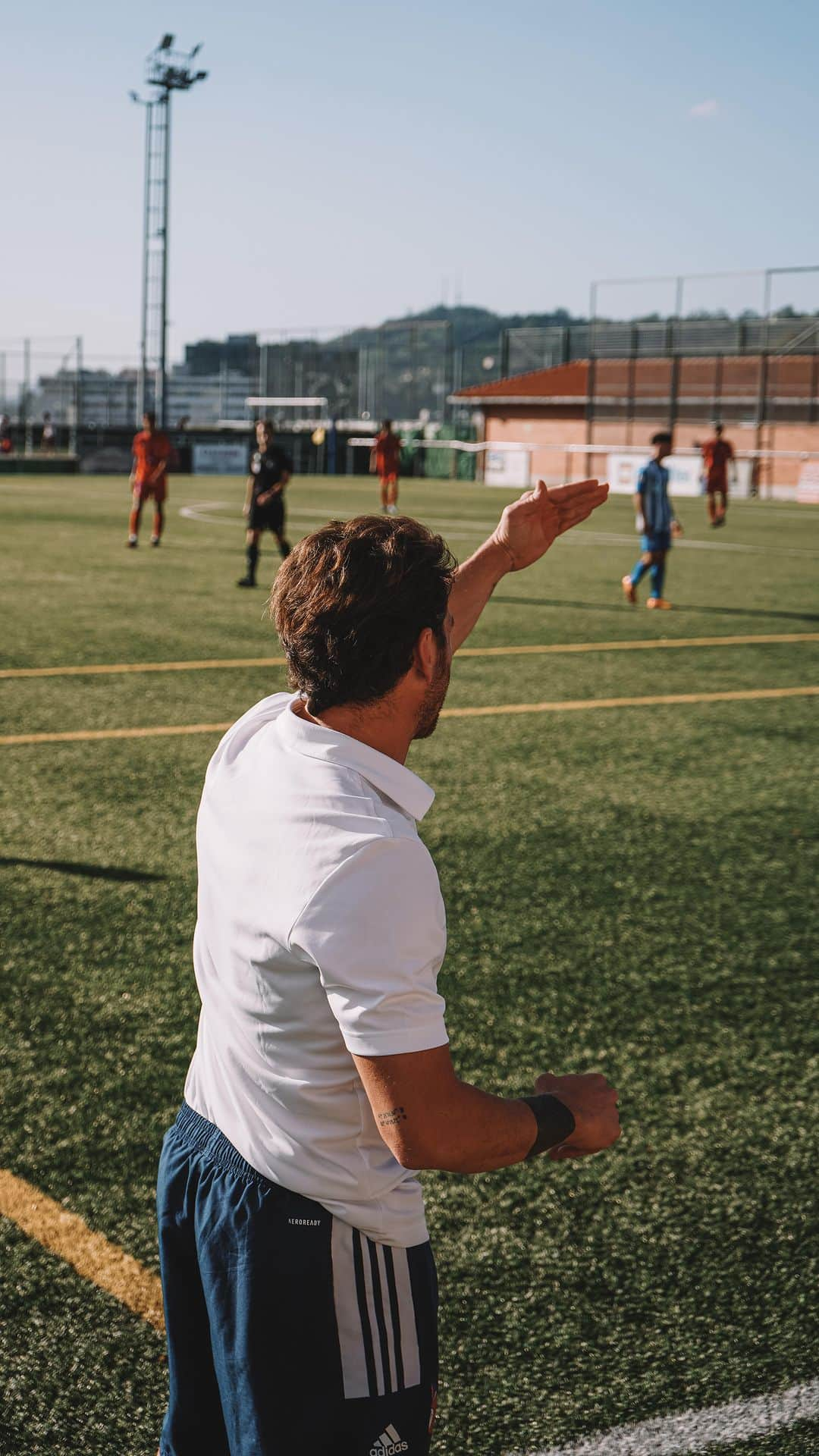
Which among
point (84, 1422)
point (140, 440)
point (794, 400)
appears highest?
point (794, 400)

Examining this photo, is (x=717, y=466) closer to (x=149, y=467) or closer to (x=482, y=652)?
(x=149, y=467)

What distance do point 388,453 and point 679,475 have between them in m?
16.7

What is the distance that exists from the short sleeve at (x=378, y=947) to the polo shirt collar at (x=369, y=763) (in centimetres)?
12

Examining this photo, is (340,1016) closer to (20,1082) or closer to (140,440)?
(20,1082)

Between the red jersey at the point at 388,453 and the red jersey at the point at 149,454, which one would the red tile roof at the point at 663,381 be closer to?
the red jersey at the point at 388,453

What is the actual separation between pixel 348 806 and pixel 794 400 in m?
49.1

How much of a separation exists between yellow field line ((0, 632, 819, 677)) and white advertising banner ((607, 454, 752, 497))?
30.0 metres

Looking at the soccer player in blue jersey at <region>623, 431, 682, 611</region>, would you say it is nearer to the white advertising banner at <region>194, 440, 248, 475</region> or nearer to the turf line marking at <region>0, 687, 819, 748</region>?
the turf line marking at <region>0, 687, 819, 748</region>

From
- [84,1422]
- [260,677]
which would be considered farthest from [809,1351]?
[260,677]

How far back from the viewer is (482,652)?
12.5 m

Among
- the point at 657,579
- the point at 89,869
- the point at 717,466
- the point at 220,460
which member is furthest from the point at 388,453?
the point at 89,869

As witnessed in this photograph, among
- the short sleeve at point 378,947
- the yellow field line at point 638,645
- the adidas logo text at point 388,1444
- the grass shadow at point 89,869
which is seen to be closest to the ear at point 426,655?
the short sleeve at point 378,947

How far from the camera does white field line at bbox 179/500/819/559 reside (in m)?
24.2

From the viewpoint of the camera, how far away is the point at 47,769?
7.83 metres
